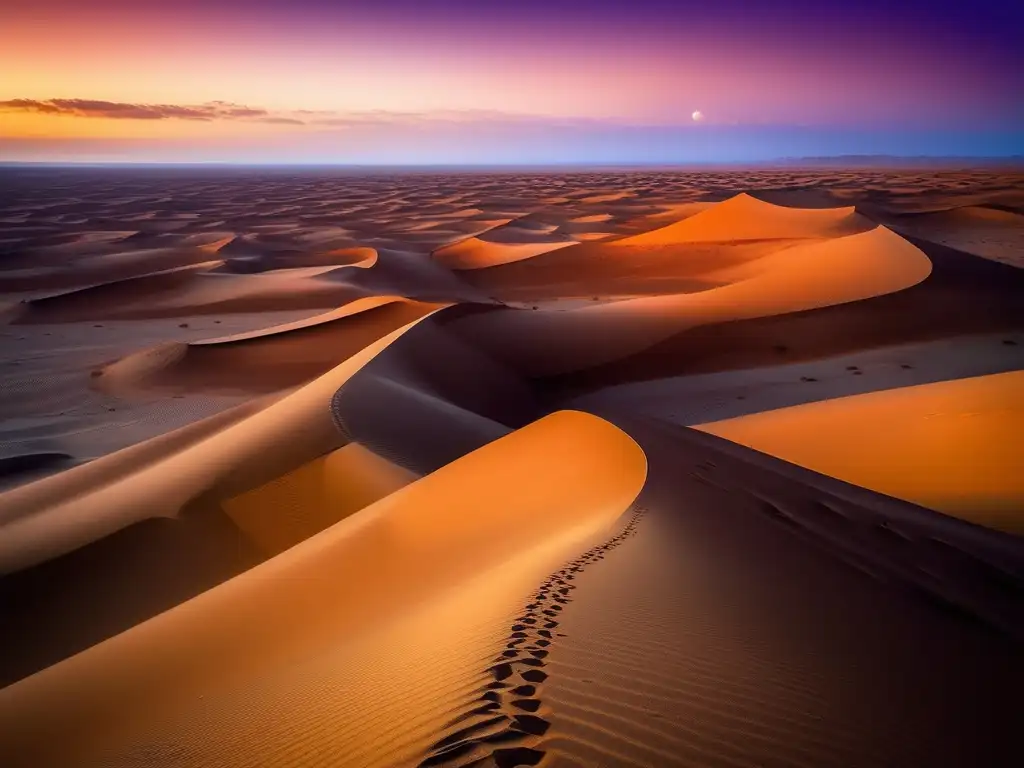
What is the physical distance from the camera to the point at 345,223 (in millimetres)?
50562

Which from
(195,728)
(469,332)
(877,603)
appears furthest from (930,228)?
(195,728)

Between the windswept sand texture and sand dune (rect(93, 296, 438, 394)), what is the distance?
90 mm

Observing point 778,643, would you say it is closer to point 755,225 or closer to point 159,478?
point 159,478

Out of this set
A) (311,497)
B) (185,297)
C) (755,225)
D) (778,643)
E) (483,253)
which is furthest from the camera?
(755,225)

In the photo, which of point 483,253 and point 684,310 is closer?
point 684,310

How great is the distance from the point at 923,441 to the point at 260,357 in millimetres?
12880

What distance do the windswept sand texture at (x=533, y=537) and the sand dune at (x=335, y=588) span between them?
0.10 feet

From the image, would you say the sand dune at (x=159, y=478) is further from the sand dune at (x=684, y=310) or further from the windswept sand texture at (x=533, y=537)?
the sand dune at (x=684, y=310)

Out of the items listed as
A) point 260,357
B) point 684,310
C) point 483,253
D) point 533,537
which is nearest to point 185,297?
point 260,357

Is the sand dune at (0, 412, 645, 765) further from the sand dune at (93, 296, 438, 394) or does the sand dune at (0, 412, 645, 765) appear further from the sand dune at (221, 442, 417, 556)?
the sand dune at (93, 296, 438, 394)

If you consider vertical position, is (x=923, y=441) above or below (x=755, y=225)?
above

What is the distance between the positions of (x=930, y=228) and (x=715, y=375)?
91.5ft

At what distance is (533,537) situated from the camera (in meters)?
5.17

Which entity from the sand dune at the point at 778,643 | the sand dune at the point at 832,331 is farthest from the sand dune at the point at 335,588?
the sand dune at the point at 832,331
